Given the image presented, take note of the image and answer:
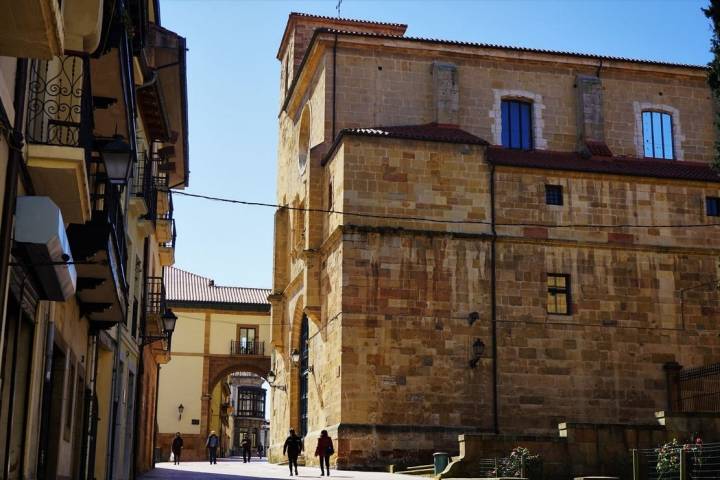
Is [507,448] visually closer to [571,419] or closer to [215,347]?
[571,419]

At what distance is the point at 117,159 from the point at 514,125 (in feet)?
75.6

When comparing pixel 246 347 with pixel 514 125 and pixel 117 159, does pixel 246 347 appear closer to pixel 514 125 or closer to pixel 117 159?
pixel 514 125

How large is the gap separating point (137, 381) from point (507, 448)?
8.50 m

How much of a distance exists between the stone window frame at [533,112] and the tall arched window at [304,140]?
6.53 meters

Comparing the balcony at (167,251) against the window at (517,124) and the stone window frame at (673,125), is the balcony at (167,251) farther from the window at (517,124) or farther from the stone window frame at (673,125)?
the stone window frame at (673,125)

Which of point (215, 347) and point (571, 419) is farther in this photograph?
point (215, 347)

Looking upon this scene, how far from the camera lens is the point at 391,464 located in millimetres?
25453

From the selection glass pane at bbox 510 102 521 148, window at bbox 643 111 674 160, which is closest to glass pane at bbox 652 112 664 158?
window at bbox 643 111 674 160

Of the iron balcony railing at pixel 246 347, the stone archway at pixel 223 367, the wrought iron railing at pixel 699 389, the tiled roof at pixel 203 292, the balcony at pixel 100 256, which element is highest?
the tiled roof at pixel 203 292

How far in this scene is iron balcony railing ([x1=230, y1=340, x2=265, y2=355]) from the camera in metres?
51.1

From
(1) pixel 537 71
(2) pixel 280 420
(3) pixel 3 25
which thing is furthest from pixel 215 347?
(3) pixel 3 25

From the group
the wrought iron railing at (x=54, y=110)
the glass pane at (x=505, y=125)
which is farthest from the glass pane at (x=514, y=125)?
the wrought iron railing at (x=54, y=110)

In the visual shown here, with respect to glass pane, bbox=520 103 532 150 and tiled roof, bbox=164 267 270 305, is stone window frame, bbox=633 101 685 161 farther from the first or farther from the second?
tiled roof, bbox=164 267 270 305

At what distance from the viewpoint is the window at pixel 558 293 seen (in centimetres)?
Answer: 2789
